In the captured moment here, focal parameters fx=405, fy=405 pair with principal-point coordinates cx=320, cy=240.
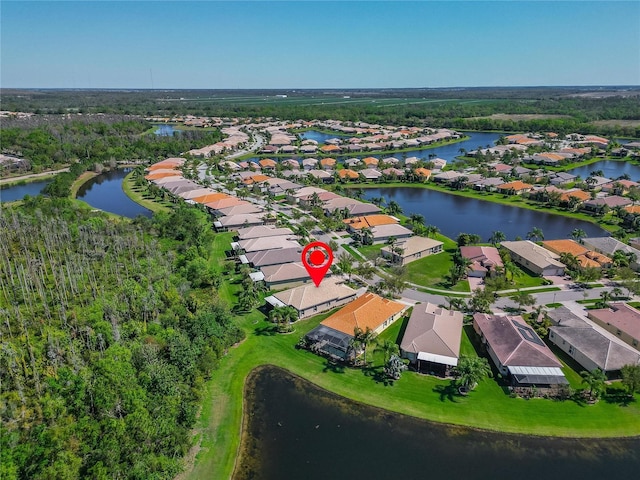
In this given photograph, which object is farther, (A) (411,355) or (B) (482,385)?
(A) (411,355)

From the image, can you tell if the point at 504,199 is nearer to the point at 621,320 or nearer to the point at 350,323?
the point at 621,320

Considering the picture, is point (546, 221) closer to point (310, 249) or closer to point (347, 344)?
point (310, 249)

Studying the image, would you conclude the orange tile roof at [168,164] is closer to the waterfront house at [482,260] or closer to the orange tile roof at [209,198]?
the orange tile roof at [209,198]

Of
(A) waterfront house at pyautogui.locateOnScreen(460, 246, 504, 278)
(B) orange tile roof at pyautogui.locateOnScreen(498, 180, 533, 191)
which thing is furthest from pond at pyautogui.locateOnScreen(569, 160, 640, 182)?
(A) waterfront house at pyautogui.locateOnScreen(460, 246, 504, 278)

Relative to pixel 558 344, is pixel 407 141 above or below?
above

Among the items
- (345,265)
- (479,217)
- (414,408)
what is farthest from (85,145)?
(414,408)

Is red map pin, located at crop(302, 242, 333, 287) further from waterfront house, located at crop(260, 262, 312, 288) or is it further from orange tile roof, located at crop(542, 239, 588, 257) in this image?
orange tile roof, located at crop(542, 239, 588, 257)

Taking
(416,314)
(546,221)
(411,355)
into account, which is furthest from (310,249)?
(546,221)

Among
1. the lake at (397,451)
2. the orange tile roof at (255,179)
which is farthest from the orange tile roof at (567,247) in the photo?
the orange tile roof at (255,179)
